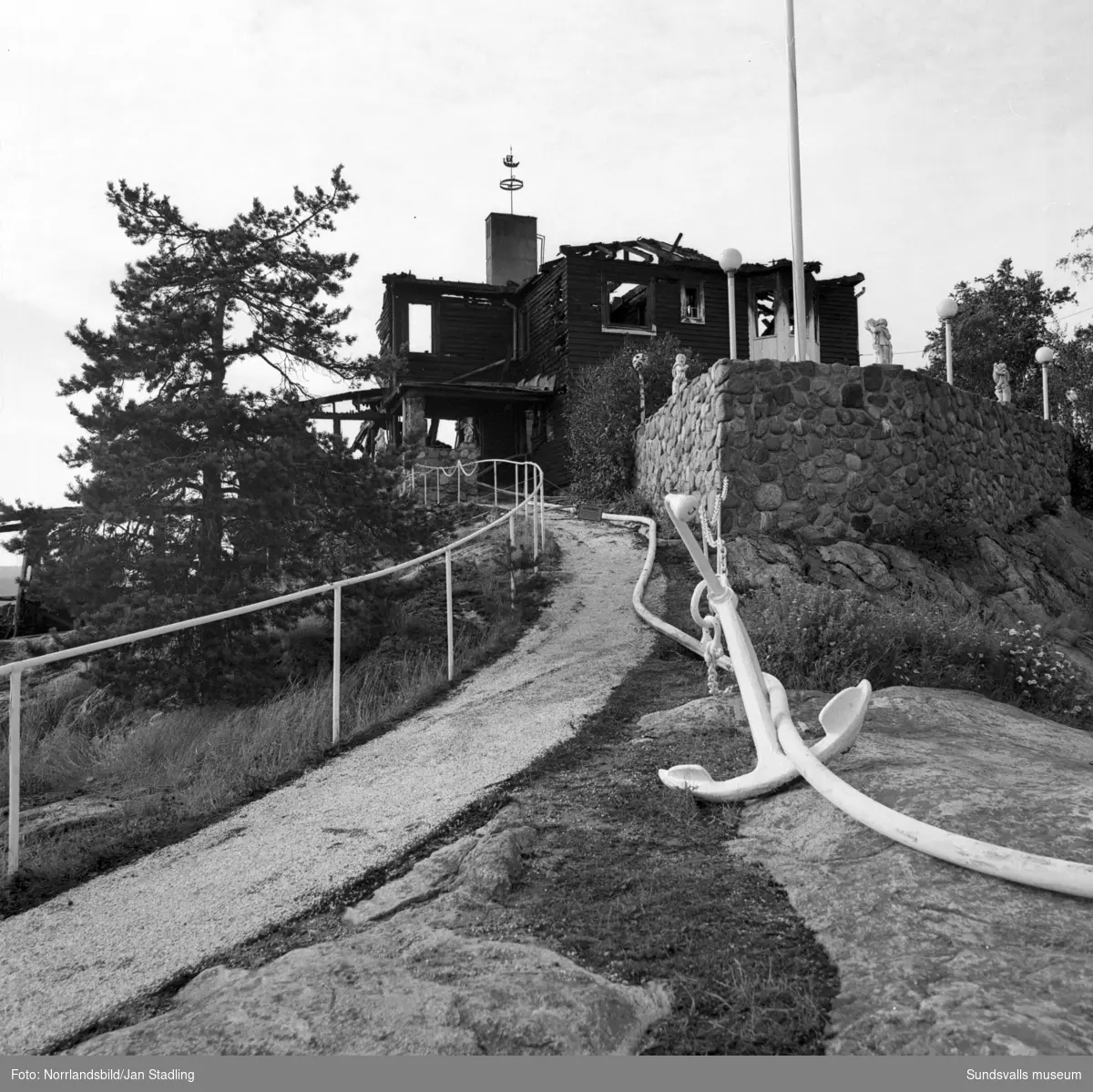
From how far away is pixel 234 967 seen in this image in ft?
Answer: 10.9

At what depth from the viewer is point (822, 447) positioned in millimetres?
13828

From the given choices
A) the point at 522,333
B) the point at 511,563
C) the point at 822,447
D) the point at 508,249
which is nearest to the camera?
the point at 511,563

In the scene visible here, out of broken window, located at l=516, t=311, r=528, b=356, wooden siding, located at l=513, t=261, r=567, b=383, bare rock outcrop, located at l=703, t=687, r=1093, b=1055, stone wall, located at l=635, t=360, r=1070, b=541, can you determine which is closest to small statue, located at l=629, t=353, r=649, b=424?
stone wall, located at l=635, t=360, r=1070, b=541

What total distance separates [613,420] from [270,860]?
16.0m

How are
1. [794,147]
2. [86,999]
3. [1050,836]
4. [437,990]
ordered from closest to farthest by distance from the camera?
[437,990] → [86,999] → [1050,836] → [794,147]

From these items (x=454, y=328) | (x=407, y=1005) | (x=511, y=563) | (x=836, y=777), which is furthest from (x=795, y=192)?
(x=454, y=328)

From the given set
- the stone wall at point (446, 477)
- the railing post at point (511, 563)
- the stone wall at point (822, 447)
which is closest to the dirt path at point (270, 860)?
the railing post at point (511, 563)

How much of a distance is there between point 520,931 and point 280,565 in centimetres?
897

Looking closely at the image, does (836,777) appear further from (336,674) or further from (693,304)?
(693,304)

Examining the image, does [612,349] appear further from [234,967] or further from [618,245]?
[234,967]

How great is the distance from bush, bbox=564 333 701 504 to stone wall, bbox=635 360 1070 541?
11.9ft

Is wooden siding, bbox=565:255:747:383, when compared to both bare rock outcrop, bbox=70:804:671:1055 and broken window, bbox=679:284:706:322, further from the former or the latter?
bare rock outcrop, bbox=70:804:671:1055

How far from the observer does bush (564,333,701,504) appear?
1941 centimetres

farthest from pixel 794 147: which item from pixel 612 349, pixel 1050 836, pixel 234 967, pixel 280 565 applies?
pixel 234 967
